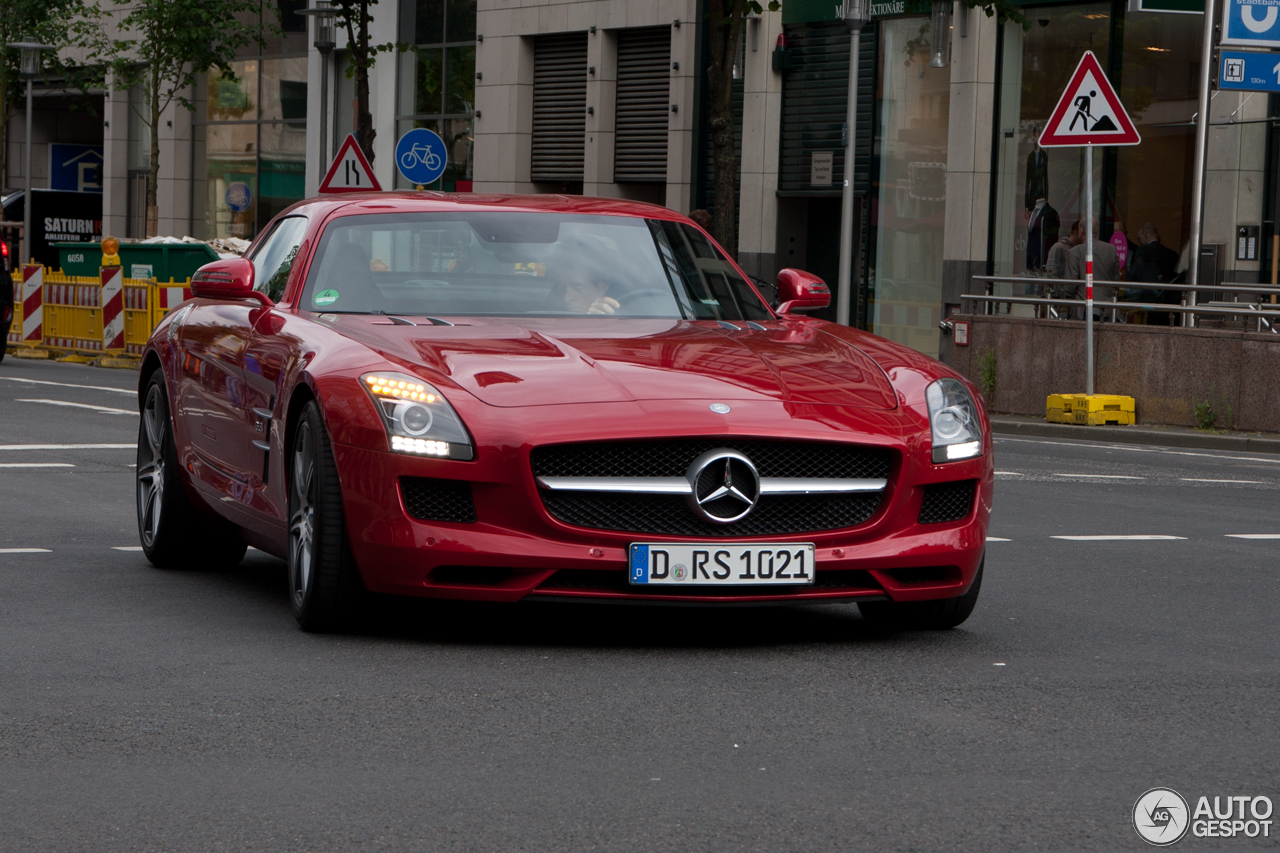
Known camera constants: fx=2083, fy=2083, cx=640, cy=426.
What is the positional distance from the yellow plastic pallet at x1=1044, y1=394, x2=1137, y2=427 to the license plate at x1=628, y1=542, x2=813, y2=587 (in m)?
13.6

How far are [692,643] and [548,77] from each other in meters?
28.8

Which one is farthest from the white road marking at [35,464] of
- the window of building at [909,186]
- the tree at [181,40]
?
the tree at [181,40]

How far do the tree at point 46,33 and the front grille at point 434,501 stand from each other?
3859 cm

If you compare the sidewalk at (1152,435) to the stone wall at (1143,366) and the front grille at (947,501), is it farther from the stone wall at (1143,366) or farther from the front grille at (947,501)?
Result: the front grille at (947,501)

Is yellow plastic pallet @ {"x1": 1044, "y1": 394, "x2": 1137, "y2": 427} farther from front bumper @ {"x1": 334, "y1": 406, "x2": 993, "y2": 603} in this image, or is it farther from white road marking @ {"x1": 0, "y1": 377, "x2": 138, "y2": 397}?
front bumper @ {"x1": 334, "y1": 406, "x2": 993, "y2": 603}

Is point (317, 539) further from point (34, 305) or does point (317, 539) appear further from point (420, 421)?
point (34, 305)

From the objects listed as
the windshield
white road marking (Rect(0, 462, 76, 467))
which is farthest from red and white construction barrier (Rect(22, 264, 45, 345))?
the windshield

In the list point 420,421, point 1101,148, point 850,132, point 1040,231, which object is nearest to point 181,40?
point 850,132

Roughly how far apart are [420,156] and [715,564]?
18.3 metres

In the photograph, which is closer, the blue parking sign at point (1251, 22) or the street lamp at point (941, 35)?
the blue parking sign at point (1251, 22)

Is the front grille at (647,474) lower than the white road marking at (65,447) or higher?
higher

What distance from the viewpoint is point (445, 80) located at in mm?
36875

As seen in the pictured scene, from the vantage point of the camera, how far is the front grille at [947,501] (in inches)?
249

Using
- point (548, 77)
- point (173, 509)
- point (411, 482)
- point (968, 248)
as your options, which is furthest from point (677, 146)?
point (411, 482)
